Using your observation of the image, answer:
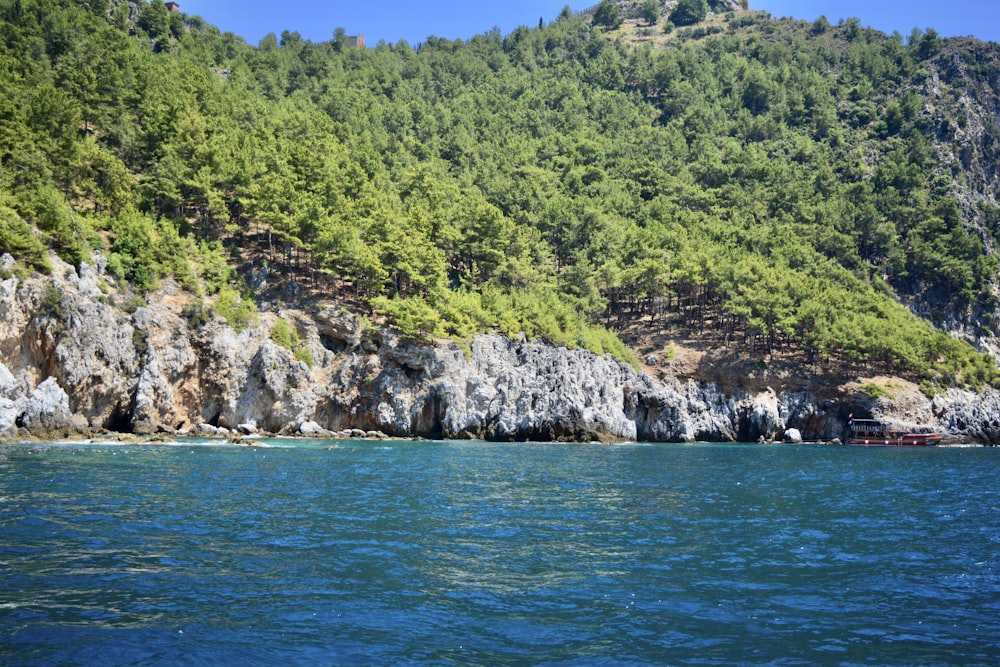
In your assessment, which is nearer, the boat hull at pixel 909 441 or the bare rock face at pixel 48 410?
the bare rock face at pixel 48 410

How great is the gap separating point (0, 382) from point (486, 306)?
4029 cm

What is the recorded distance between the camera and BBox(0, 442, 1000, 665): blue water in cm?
1197

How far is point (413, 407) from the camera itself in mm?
61906

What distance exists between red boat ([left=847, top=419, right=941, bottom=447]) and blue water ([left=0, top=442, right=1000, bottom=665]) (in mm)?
43413

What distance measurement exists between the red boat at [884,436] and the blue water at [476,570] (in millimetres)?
43413

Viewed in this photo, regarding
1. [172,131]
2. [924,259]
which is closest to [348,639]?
[172,131]

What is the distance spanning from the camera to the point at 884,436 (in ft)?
240

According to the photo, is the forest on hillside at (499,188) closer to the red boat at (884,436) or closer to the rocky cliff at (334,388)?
the rocky cliff at (334,388)

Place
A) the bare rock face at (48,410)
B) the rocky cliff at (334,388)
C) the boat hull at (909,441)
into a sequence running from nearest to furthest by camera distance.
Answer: the bare rock face at (48,410), the rocky cliff at (334,388), the boat hull at (909,441)

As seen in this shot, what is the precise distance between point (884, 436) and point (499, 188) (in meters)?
53.8

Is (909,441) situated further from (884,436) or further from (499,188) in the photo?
(499,188)

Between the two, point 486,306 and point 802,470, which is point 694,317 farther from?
point 802,470

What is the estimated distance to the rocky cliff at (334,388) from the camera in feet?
150

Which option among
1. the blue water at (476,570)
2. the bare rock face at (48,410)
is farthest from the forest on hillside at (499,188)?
the blue water at (476,570)
